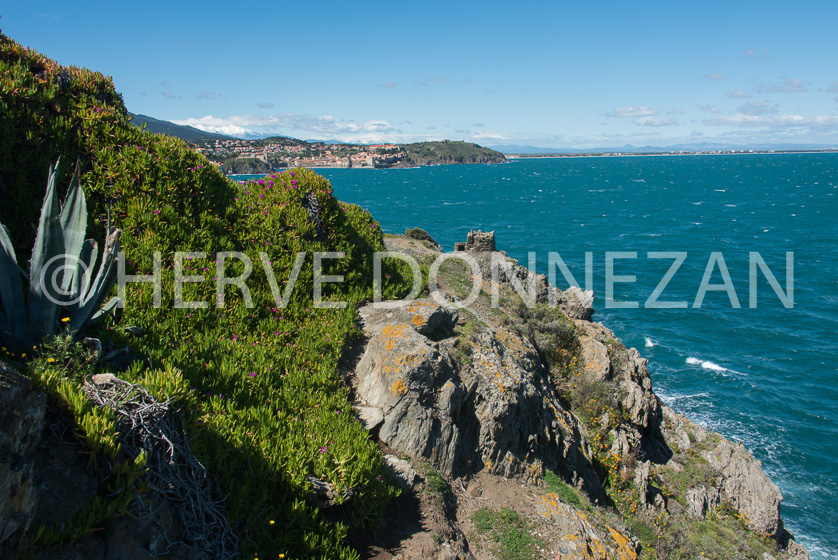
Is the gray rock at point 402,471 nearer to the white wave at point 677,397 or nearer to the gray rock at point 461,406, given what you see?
the gray rock at point 461,406

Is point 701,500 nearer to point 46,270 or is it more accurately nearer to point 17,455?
point 17,455

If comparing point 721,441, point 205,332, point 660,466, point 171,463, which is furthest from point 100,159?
point 721,441

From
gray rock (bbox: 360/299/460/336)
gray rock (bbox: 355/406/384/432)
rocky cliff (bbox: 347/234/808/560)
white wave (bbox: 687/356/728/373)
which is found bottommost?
white wave (bbox: 687/356/728/373)

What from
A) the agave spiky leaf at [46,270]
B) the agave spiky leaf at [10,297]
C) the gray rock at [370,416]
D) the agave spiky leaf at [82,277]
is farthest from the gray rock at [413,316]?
the agave spiky leaf at [10,297]

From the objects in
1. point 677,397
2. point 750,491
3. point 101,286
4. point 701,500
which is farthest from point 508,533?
point 677,397

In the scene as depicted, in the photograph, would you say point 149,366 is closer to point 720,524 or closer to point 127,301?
point 127,301

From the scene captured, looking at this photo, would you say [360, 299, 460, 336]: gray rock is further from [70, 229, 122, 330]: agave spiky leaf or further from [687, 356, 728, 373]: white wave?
[687, 356, 728, 373]: white wave

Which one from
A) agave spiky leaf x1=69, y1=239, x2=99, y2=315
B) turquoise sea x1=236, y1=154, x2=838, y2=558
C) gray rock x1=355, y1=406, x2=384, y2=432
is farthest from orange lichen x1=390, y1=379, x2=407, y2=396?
turquoise sea x1=236, y1=154, x2=838, y2=558
